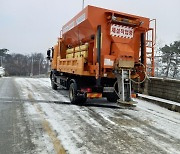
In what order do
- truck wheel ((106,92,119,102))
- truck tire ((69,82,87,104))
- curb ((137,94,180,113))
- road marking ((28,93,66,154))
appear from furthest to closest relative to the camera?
truck wheel ((106,92,119,102)) → truck tire ((69,82,87,104)) → curb ((137,94,180,113)) → road marking ((28,93,66,154))

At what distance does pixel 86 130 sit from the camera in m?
5.79

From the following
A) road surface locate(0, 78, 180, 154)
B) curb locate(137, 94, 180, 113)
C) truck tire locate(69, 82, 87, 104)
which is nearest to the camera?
road surface locate(0, 78, 180, 154)

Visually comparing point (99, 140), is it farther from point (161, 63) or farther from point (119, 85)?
point (161, 63)

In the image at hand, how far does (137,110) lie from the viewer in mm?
8781

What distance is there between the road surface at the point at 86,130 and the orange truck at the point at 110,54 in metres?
0.98

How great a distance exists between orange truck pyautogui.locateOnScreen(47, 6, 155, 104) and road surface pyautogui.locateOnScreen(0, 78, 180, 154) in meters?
0.98

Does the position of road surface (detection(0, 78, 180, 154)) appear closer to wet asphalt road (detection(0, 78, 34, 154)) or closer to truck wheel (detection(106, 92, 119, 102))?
wet asphalt road (detection(0, 78, 34, 154))

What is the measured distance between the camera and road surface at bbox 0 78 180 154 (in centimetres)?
456

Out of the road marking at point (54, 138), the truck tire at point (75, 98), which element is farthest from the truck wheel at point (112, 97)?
the road marking at point (54, 138)

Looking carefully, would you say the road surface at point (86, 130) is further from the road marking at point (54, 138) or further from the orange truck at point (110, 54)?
the orange truck at point (110, 54)

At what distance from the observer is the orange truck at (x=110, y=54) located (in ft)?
28.4

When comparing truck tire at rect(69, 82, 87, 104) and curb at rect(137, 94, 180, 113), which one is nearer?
curb at rect(137, 94, 180, 113)

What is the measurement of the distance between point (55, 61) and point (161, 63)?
6027 millimetres

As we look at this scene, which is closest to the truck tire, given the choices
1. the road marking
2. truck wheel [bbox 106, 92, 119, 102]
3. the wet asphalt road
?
truck wheel [bbox 106, 92, 119, 102]
